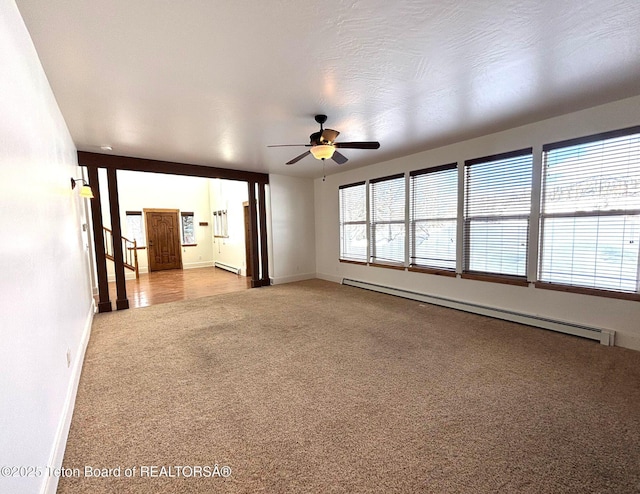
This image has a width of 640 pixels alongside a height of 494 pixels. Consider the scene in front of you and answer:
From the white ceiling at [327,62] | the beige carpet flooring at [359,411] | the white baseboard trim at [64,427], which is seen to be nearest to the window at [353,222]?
the white ceiling at [327,62]

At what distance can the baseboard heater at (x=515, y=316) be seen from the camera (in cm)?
320

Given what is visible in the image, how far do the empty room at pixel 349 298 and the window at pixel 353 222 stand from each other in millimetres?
1054

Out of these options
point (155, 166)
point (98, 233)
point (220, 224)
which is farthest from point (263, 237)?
point (220, 224)

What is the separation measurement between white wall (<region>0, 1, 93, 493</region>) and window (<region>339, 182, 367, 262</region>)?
4819 mm

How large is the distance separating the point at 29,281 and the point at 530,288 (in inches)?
188

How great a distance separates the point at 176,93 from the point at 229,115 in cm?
60

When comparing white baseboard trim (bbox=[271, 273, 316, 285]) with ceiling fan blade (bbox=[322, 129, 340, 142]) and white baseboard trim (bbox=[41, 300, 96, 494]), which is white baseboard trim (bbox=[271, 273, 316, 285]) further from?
ceiling fan blade (bbox=[322, 129, 340, 142])

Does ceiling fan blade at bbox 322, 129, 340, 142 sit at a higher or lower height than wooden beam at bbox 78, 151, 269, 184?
lower

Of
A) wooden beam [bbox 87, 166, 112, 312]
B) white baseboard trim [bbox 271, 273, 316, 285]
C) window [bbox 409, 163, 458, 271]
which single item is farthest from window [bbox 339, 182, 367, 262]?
wooden beam [bbox 87, 166, 112, 312]

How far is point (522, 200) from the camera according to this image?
12.4ft

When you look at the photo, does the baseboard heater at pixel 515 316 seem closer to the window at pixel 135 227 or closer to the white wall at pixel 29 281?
the white wall at pixel 29 281

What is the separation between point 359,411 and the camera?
2092 mm

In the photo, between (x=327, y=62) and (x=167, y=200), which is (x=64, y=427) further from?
(x=167, y=200)

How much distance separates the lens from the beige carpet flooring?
5.12 ft
